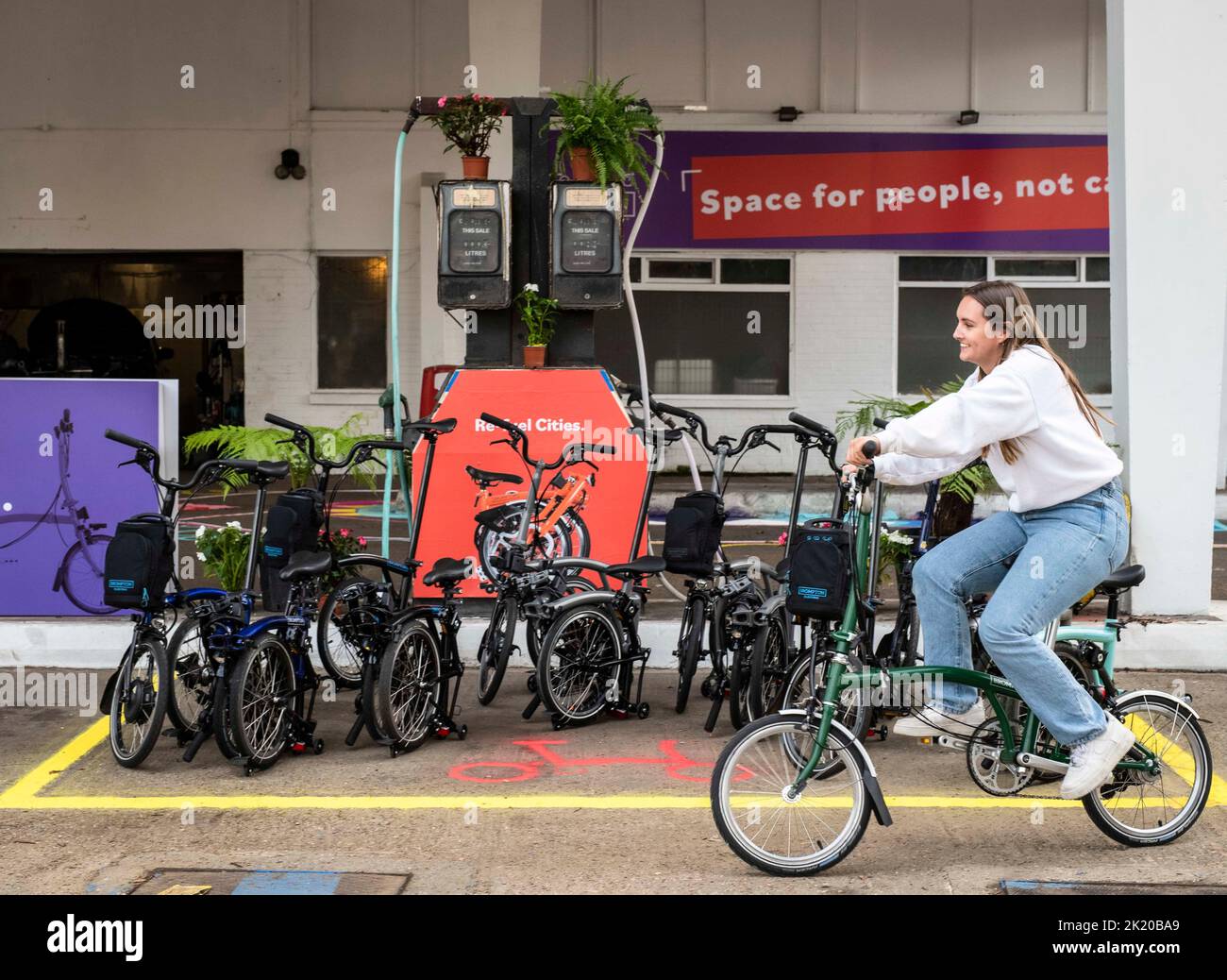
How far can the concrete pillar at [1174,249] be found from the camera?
786 centimetres

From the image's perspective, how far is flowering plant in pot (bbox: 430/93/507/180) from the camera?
8461 millimetres

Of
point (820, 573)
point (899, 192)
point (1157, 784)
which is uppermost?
point (899, 192)

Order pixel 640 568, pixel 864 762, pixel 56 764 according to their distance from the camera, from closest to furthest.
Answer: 1. pixel 864 762
2. pixel 56 764
3. pixel 640 568

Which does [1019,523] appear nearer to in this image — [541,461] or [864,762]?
[864,762]

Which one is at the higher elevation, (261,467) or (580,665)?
(261,467)

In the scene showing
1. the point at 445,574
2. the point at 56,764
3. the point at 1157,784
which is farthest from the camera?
the point at 445,574

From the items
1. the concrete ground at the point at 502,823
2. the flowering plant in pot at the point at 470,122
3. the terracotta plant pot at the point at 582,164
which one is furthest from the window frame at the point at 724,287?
the concrete ground at the point at 502,823

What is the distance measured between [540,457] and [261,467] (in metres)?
2.31

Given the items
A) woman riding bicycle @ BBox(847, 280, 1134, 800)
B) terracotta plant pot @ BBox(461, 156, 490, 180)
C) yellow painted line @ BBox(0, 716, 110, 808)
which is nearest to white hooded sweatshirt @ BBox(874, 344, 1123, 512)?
woman riding bicycle @ BBox(847, 280, 1134, 800)

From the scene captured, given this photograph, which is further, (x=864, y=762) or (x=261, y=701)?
(x=261, y=701)

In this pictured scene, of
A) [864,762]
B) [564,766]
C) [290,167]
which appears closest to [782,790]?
[864,762]

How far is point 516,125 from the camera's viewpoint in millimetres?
8547

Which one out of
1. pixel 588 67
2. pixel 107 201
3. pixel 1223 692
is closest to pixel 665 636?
pixel 1223 692

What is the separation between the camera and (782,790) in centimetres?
463
